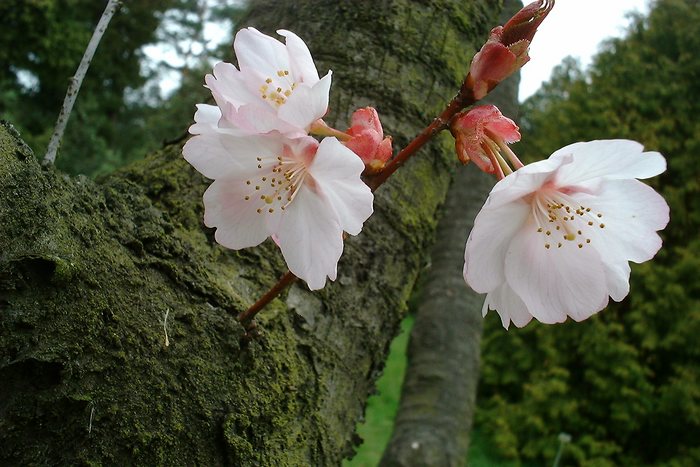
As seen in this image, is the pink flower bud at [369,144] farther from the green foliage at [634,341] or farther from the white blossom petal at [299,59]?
the green foliage at [634,341]

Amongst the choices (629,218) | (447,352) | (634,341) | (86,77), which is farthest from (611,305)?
(86,77)

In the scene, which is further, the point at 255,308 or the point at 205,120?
the point at 255,308

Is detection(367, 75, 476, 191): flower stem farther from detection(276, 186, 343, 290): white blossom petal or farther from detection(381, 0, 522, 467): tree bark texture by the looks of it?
detection(381, 0, 522, 467): tree bark texture

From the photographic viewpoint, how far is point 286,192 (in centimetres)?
85

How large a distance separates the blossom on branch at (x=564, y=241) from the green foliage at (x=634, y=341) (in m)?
5.33

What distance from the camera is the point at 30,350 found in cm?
75

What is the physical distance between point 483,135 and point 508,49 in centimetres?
11

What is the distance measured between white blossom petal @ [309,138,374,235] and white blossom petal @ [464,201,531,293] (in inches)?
5.8

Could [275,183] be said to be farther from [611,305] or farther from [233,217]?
[611,305]

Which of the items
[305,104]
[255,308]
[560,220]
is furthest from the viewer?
[255,308]

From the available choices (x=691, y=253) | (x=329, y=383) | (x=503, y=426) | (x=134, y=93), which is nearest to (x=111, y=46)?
(x=134, y=93)

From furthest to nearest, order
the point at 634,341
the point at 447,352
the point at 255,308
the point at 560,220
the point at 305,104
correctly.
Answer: the point at 634,341 → the point at 447,352 → the point at 255,308 → the point at 560,220 → the point at 305,104

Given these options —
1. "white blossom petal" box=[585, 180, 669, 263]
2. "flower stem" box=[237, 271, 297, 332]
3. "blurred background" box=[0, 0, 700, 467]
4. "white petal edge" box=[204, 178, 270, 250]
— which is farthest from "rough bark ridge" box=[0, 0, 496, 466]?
"blurred background" box=[0, 0, 700, 467]

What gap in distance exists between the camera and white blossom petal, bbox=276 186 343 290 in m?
0.76
